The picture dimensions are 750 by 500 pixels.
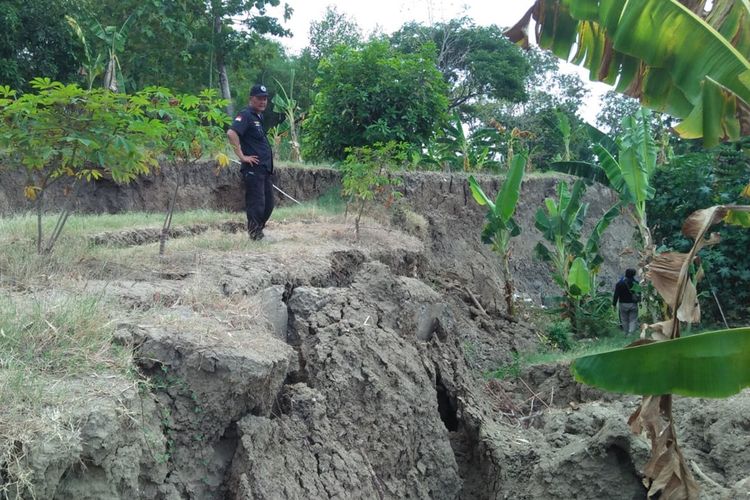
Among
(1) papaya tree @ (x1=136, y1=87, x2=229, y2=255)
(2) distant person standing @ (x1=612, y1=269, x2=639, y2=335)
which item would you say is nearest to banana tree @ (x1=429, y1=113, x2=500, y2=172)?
(2) distant person standing @ (x1=612, y1=269, x2=639, y2=335)

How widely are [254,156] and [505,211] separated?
6.03m

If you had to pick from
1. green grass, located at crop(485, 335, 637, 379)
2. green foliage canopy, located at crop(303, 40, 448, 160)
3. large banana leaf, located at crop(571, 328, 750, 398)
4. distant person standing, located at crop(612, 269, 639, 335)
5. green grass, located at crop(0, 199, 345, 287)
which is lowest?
green grass, located at crop(485, 335, 637, 379)

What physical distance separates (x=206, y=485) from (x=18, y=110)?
3492 millimetres

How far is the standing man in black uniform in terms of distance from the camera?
30.7ft

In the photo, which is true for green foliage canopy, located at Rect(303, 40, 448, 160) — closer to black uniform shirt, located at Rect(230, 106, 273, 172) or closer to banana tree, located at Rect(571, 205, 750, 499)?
black uniform shirt, located at Rect(230, 106, 273, 172)

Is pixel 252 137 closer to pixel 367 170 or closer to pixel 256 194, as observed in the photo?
pixel 256 194

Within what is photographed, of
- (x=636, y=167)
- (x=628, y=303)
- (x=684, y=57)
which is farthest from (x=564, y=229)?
(x=684, y=57)

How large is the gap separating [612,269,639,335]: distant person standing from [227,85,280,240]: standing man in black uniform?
7044mm

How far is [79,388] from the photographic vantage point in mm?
4590

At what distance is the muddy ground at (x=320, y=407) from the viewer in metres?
4.95

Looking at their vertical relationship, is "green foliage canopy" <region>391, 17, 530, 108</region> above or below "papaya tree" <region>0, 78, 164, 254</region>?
above

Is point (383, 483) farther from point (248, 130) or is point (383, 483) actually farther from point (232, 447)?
point (248, 130)

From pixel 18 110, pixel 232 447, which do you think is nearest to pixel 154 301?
pixel 232 447

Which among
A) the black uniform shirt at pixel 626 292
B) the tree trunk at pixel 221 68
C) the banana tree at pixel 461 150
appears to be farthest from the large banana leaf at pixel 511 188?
the tree trunk at pixel 221 68
